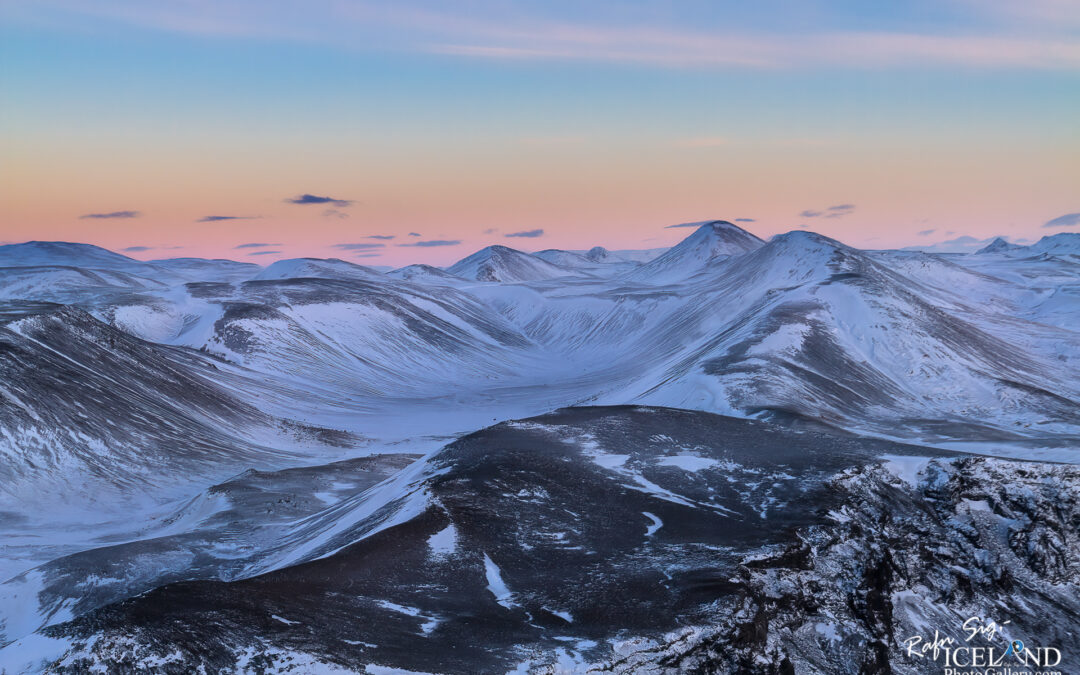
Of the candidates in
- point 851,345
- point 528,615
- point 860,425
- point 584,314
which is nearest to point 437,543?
point 528,615

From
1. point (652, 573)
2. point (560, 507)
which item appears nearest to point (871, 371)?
point (560, 507)

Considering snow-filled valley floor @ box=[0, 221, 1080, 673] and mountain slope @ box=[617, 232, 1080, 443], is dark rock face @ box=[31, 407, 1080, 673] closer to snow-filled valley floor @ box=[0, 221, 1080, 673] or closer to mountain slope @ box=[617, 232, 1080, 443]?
snow-filled valley floor @ box=[0, 221, 1080, 673]

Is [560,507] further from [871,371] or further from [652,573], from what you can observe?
[871,371]

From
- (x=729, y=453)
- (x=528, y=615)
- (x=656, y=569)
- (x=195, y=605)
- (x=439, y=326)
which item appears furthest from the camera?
(x=439, y=326)

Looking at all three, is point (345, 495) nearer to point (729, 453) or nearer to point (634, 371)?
point (729, 453)

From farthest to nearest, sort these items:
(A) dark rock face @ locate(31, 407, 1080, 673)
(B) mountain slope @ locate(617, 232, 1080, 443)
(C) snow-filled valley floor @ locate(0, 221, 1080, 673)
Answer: (B) mountain slope @ locate(617, 232, 1080, 443)
(C) snow-filled valley floor @ locate(0, 221, 1080, 673)
(A) dark rock face @ locate(31, 407, 1080, 673)

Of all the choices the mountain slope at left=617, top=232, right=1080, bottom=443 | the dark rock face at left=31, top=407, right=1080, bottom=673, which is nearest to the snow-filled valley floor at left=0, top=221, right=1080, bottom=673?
the dark rock face at left=31, top=407, right=1080, bottom=673
